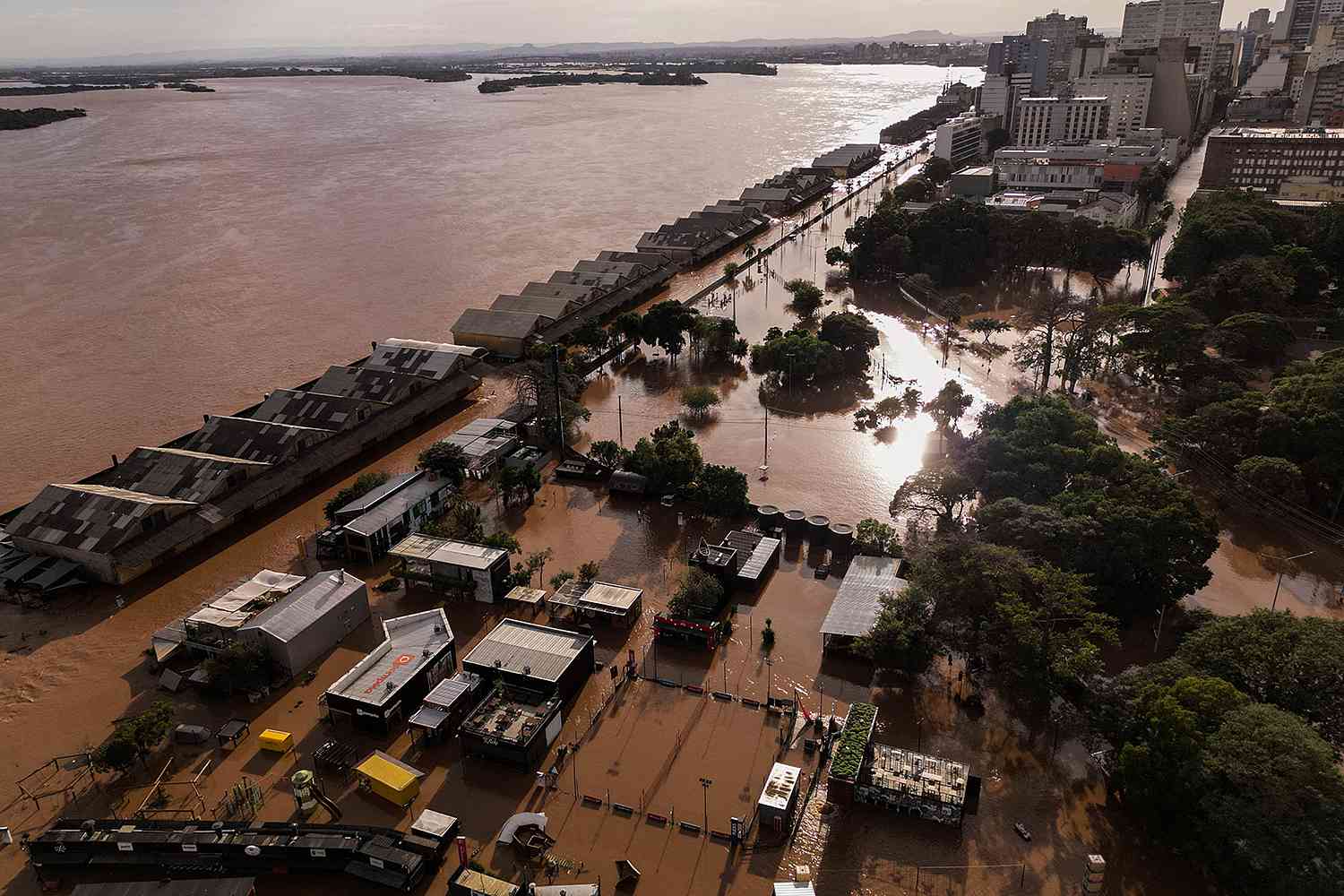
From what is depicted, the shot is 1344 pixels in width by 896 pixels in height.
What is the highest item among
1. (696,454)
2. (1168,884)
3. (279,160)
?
(279,160)

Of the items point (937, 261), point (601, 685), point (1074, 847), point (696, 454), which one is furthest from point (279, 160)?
point (1074, 847)

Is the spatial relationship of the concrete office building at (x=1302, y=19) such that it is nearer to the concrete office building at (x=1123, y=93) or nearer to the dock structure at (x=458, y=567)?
the concrete office building at (x=1123, y=93)

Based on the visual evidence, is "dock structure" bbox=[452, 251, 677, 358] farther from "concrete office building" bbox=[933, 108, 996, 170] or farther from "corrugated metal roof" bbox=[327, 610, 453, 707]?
"concrete office building" bbox=[933, 108, 996, 170]

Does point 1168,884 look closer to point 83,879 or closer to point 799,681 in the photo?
point 799,681

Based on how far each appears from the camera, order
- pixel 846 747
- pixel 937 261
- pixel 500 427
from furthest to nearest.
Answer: pixel 937 261 → pixel 500 427 → pixel 846 747

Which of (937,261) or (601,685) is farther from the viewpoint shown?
(937,261)

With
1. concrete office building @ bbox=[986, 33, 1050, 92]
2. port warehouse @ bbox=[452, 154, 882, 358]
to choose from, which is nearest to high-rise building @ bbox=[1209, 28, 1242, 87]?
concrete office building @ bbox=[986, 33, 1050, 92]
